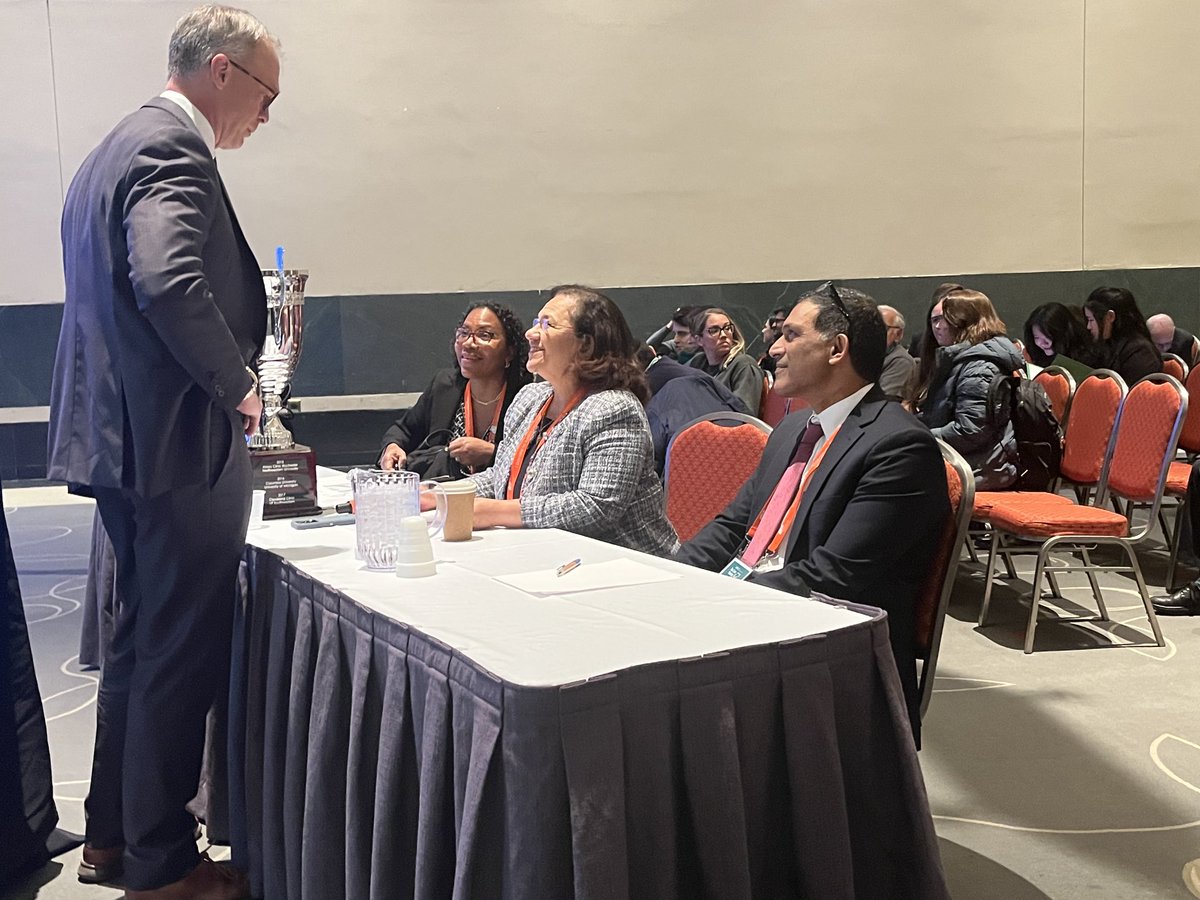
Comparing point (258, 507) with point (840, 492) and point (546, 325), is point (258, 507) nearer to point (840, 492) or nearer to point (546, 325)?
point (546, 325)

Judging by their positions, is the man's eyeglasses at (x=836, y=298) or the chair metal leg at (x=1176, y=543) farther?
the chair metal leg at (x=1176, y=543)

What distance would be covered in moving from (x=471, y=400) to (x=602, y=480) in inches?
70.1

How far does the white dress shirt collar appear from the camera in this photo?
225 cm

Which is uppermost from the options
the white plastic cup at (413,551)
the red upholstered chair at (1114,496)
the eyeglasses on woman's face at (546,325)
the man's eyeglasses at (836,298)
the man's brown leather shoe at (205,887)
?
the man's eyeglasses at (836,298)

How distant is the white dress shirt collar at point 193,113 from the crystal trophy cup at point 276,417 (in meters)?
0.38

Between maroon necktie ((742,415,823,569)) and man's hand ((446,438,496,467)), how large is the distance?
1.63 m

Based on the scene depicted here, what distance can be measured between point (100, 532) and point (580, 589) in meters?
1.92

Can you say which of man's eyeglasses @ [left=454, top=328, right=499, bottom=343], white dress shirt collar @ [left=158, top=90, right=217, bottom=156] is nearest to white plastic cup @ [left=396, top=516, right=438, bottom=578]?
white dress shirt collar @ [left=158, top=90, right=217, bottom=156]

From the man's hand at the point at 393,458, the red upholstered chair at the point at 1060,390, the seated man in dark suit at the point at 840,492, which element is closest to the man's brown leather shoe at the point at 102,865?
the seated man in dark suit at the point at 840,492

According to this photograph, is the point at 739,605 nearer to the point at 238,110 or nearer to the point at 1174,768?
the point at 238,110

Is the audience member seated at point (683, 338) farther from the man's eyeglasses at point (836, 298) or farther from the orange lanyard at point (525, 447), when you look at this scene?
the man's eyeglasses at point (836, 298)

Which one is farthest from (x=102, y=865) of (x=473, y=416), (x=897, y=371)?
(x=897, y=371)

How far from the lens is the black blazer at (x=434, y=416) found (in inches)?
176

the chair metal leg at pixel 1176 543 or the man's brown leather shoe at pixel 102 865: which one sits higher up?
the chair metal leg at pixel 1176 543
